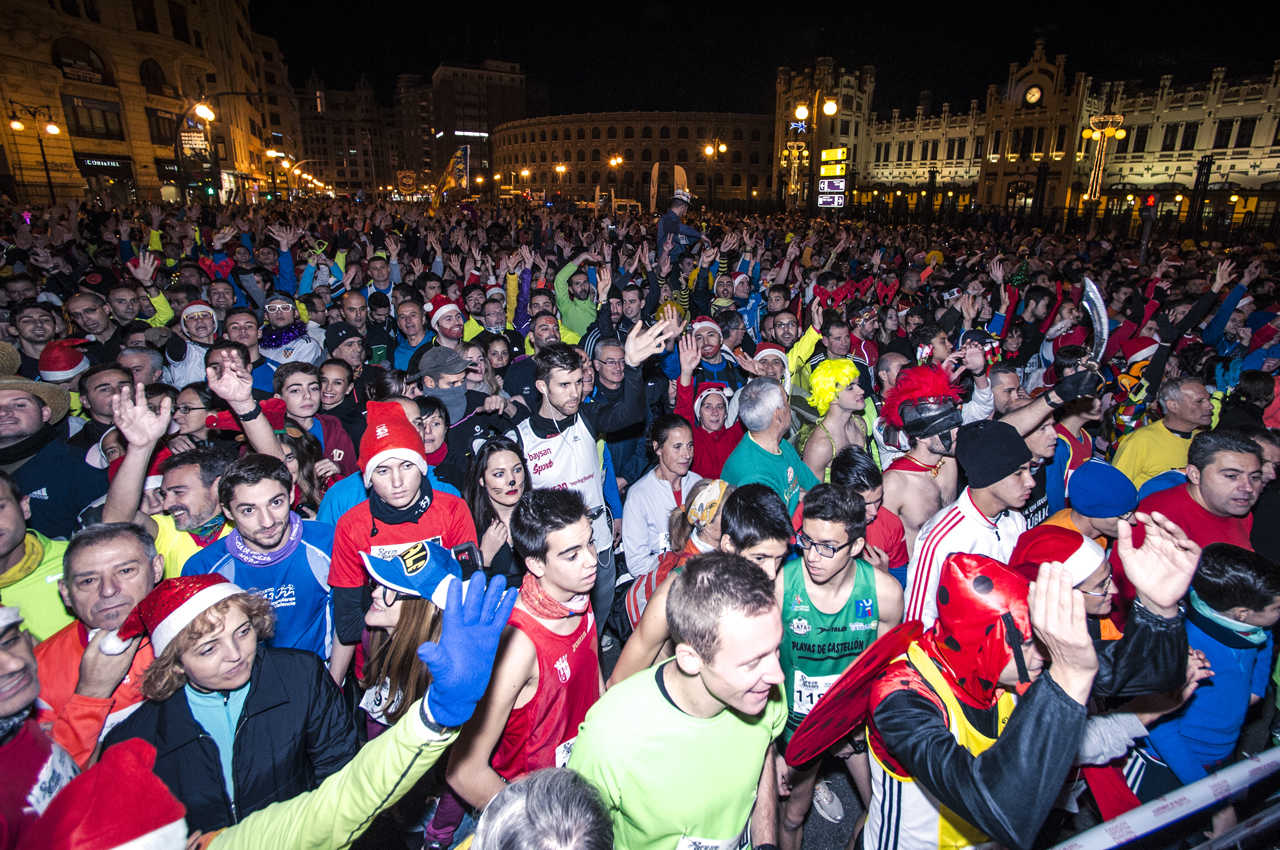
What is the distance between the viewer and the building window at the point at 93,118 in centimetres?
3105

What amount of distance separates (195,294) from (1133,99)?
204 feet

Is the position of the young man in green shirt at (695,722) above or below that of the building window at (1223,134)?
below

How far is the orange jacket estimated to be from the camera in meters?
2.19

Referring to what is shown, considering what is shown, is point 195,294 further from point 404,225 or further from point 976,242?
point 976,242

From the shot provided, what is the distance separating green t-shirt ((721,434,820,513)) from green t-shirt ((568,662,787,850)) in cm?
217

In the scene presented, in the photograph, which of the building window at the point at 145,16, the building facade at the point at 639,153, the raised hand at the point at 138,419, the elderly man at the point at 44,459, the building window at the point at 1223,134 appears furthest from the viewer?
the building facade at the point at 639,153

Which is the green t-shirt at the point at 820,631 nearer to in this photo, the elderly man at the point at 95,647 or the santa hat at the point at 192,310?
the elderly man at the point at 95,647

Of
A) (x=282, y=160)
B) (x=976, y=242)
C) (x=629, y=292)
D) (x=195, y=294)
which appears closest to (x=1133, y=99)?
(x=976, y=242)

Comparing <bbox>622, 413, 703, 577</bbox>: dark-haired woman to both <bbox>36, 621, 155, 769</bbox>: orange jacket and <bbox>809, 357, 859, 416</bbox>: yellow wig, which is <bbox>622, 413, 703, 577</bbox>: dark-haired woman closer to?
<bbox>809, 357, 859, 416</bbox>: yellow wig

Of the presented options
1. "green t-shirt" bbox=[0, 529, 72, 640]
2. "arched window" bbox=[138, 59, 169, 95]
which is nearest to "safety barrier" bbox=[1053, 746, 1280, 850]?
"green t-shirt" bbox=[0, 529, 72, 640]

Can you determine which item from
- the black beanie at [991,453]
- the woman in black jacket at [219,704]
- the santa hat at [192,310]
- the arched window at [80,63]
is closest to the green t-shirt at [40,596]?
the woman in black jacket at [219,704]

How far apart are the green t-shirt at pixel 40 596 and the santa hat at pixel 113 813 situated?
6.15 feet

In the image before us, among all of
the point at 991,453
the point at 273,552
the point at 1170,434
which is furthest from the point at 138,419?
the point at 1170,434

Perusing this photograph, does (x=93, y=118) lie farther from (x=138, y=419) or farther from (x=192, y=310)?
(x=138, y=419)
